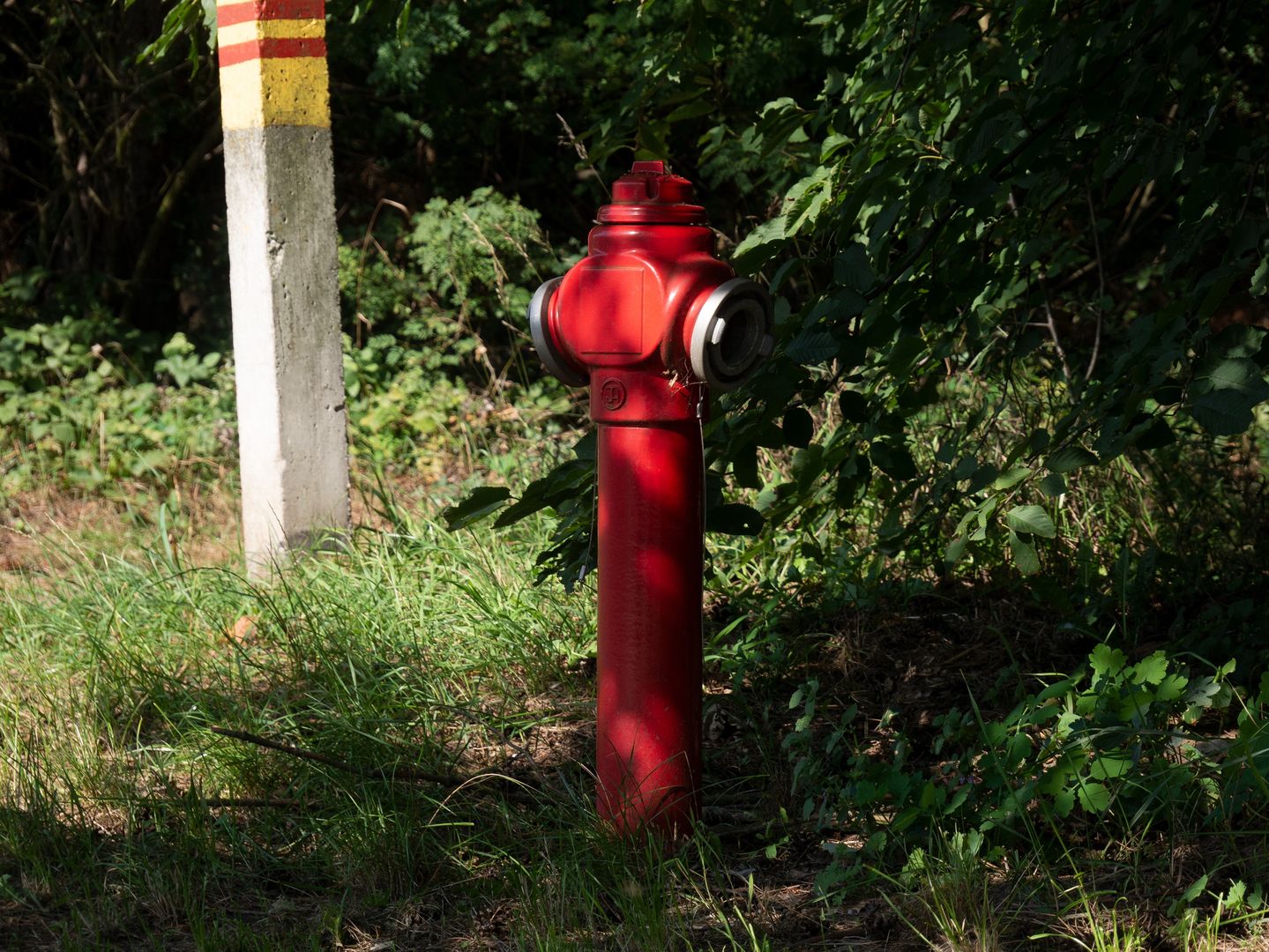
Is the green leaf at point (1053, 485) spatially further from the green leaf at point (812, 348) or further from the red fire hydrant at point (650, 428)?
the red fire hydrant at point (650, 428)

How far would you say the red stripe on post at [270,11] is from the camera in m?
4.50

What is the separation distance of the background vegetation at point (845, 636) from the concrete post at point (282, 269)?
31 centimetres

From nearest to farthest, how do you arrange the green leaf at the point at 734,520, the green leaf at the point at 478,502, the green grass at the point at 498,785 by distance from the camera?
1. the green grass at the point at 498,785
2. the green leaf at the point at 734,520
3. the green leaf at the point at 478,502

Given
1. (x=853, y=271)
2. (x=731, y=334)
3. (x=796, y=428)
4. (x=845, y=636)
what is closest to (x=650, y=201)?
(x=731, y=334)

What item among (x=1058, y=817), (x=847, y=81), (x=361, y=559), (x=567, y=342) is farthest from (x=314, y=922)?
(x=847, y=81)

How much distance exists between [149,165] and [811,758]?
785 cm

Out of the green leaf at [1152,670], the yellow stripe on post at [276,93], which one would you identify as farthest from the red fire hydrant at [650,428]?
the yellow stripe on post at [276,93]

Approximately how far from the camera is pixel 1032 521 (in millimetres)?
2385

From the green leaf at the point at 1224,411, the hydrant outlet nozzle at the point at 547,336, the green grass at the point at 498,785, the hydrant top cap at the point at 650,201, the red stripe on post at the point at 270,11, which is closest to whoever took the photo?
the green leaf at the point at 1224,411

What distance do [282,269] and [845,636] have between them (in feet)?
7.94

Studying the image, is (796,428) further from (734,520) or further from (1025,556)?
(1025,556)

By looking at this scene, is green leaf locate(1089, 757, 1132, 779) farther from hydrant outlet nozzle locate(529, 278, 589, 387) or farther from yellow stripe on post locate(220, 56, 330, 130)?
yellow stripe on post locate(220, 56, 330, 130)

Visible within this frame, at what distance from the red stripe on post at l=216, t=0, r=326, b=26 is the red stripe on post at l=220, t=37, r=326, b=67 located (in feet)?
0.23

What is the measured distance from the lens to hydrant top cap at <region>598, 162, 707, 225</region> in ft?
8.02
